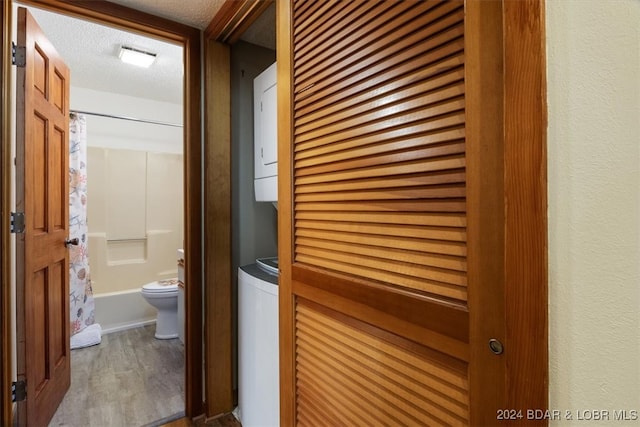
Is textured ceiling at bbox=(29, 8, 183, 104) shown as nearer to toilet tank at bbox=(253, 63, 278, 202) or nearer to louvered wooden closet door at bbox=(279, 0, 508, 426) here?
toilet tank at bbox=(253, 63, 278, 202)

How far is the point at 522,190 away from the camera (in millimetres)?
493

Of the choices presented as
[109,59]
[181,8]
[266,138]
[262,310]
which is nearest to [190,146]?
[266,138]

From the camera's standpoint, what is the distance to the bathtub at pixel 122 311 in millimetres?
3014

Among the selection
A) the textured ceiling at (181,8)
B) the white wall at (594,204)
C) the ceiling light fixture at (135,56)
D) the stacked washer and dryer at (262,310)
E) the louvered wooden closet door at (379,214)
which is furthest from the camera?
the ceiling light fixture at (135,56)

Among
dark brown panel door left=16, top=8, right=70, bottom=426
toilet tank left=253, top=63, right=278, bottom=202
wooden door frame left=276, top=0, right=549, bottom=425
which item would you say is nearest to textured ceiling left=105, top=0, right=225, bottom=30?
toilet tank left=253, top=63, right=278, bottom=202

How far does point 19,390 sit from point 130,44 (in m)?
2.10

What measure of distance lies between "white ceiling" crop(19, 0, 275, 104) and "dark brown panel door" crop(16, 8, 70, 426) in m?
0.29

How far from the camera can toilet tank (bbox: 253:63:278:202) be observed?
5.20ft

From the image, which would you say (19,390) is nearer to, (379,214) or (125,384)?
(125,384)

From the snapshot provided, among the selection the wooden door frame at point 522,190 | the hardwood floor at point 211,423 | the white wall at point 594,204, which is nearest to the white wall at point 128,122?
the hardwood floor at point 211,423

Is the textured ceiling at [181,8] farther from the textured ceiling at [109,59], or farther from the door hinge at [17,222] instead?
the door hinge at [17,222]

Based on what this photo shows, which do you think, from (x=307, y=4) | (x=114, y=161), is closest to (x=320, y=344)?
(x=307, y=4)

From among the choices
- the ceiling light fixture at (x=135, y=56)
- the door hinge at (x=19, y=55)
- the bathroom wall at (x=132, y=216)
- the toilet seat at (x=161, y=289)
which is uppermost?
the ceiling light fixture at (x=135, y=56)

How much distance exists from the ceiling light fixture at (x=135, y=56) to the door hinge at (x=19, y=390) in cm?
207
